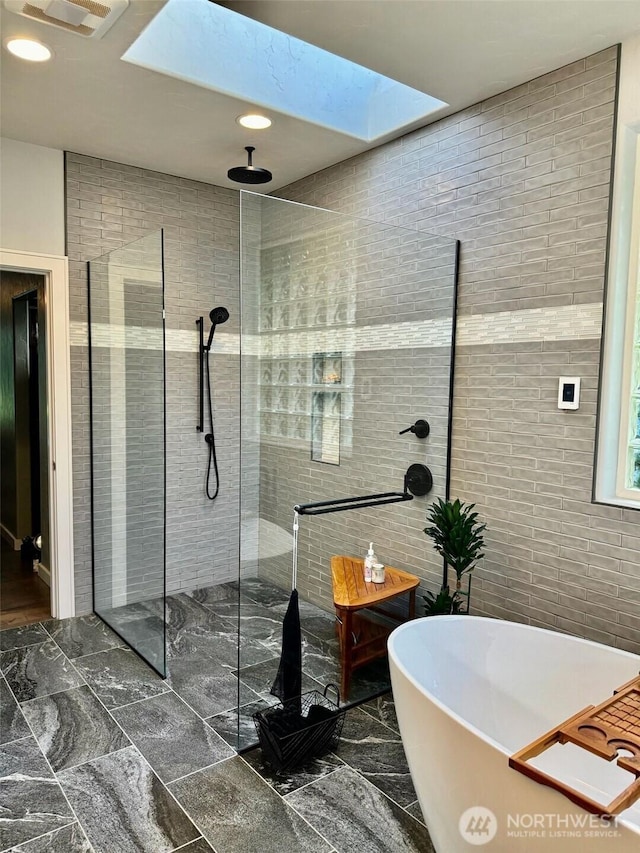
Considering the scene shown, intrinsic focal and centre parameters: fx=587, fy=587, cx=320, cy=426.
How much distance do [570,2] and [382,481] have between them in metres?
2.02

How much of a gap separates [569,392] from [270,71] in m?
2.04

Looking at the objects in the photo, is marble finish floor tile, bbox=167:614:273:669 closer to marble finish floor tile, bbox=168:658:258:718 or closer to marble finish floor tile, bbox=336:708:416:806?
marble finish floor tile, bbox=168:658:258:718

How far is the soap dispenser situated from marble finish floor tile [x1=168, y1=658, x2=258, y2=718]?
730 mm

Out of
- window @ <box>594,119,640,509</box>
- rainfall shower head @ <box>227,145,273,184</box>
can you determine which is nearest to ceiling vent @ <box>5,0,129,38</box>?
rainfall shower head @ <box>227,145,273,184</box>

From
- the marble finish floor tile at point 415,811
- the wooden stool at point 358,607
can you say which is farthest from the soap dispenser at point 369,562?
the marble finish floor tile at point 415,811

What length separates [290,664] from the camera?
2.43 metres

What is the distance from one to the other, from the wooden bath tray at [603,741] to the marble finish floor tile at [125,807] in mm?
1167

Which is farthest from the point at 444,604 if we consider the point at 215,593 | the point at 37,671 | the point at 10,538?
the point at 10,538

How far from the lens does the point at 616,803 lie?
4.29 feet

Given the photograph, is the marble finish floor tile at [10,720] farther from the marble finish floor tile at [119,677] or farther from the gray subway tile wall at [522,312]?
the gray subway tile wall at [522,312]

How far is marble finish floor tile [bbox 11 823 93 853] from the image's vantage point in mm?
1860

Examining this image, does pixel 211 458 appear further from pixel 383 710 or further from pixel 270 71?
pixel 270 71

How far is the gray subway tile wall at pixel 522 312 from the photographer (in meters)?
2.41

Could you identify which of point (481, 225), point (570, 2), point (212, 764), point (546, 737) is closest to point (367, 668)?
point (212, 764)
